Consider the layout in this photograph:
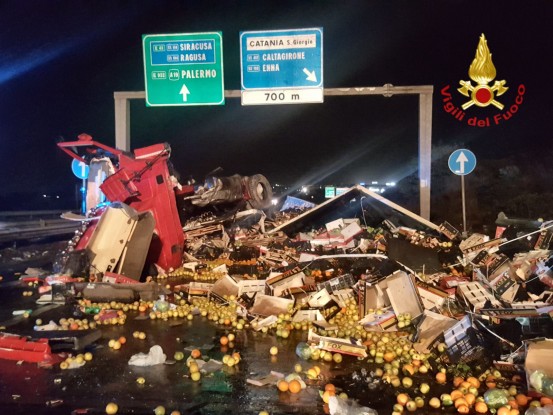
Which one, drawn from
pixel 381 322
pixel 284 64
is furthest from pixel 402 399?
pixel 284 64

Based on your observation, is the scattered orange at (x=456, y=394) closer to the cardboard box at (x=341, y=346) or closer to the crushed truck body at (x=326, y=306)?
the crushed truck body at (x=326, y=306)

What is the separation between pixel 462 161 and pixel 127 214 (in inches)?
378

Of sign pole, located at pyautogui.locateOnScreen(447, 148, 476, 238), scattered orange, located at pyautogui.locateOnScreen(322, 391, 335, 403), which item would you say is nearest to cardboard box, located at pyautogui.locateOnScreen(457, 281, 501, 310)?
scattered orange, located at pyautogui.locateOnScreen(322, 391, 335, 403)

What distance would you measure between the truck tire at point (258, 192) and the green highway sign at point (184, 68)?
2823 millimetres

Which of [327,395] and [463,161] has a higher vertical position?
[463,161]

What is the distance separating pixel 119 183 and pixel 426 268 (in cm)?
620

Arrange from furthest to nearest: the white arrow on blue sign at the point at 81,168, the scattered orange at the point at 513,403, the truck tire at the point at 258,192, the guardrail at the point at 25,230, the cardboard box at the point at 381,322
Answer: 1. the guardrail at the point at 25,230
2. the truck tire at the point at 258,192
3. the white arrow on blue sign at the point at 81,168
4. the cardboard box at the point at 381,322
5. the scattered orange at the point at 513,403

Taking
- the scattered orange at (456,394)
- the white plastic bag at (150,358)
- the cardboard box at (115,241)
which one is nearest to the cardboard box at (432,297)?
the scattered orange at (456,394)

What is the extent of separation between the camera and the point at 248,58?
14.5 meters

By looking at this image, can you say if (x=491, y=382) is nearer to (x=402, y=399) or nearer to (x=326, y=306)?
(x=402, y=399)

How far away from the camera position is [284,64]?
562 inches

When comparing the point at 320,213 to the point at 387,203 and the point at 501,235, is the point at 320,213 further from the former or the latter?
the point at 501,235

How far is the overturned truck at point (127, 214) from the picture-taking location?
346 inches

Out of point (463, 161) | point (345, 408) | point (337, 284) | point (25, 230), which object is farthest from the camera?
point (25, 230)
